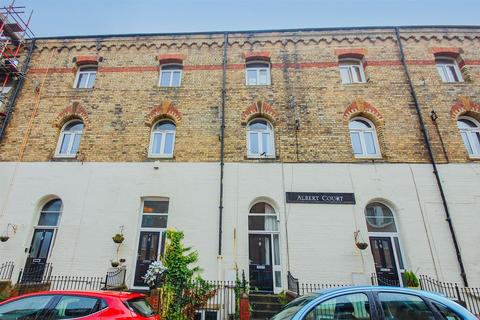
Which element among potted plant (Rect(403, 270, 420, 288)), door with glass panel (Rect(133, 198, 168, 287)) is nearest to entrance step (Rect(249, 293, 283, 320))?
door with glass panel (Rect(133, 198, 168, 287))

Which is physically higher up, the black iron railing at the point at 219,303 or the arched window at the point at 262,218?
the arched window at the point at 262,218

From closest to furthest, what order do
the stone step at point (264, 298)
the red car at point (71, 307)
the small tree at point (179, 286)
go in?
the red car at point (71, 307) → the small tree at point (179, 286) → the stone step at point (264, 298)

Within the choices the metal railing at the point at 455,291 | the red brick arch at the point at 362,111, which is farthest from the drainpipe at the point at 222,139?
the metal railing at the point at 455,291

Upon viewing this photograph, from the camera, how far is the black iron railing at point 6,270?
923cm

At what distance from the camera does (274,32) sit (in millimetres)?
12961

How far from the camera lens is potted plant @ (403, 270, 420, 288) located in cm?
817

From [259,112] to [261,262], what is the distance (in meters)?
6.05

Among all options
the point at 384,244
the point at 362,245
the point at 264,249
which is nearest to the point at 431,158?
the point at 384,244

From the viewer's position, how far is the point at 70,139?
1155cm

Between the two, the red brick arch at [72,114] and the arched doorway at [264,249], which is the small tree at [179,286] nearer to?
the arched doorway at [264,249]

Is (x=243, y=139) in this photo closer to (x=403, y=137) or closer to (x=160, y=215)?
(x=160, y=215)

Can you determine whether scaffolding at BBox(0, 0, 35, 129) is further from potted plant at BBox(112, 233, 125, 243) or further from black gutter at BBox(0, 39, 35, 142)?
→ potted plant at BBox(112, 233, 125, 243)

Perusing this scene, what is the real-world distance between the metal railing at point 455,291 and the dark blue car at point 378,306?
19.7ft

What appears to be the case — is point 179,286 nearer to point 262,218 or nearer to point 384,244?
point 262,218
